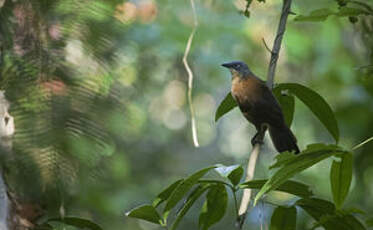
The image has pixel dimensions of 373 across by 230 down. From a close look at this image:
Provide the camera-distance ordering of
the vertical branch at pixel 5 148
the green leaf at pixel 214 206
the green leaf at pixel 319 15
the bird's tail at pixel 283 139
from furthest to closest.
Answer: the bird's tail at pixel 283 139 → the green leaf at pixel 319 15 → the green leaf at pixel 214 206 → the vertical branch at pixel 5 148

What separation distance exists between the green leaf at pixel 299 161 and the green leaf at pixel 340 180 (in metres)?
0.08

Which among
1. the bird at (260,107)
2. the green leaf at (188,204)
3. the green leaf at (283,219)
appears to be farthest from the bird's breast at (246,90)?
the green leaf at (188,204)

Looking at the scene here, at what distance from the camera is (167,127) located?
7.21m

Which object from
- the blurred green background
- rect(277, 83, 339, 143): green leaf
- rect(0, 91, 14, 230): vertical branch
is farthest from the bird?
rect(0, 91, 14, 230): vertical branch

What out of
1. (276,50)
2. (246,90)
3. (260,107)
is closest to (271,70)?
(276,50)

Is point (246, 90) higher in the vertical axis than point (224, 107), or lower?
lower

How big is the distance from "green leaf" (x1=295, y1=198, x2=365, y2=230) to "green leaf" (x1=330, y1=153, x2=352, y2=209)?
5 cm

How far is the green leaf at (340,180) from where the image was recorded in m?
1.19

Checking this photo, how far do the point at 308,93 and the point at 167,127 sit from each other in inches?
229

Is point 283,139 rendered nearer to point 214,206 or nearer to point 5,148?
point 214,206

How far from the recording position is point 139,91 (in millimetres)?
1566

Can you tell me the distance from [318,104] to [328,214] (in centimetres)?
28

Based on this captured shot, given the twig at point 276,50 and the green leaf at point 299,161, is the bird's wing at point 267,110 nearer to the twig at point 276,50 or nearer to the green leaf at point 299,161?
the twig at point 276,50

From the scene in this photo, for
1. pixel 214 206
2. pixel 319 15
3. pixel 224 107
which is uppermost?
pixel 319 15
